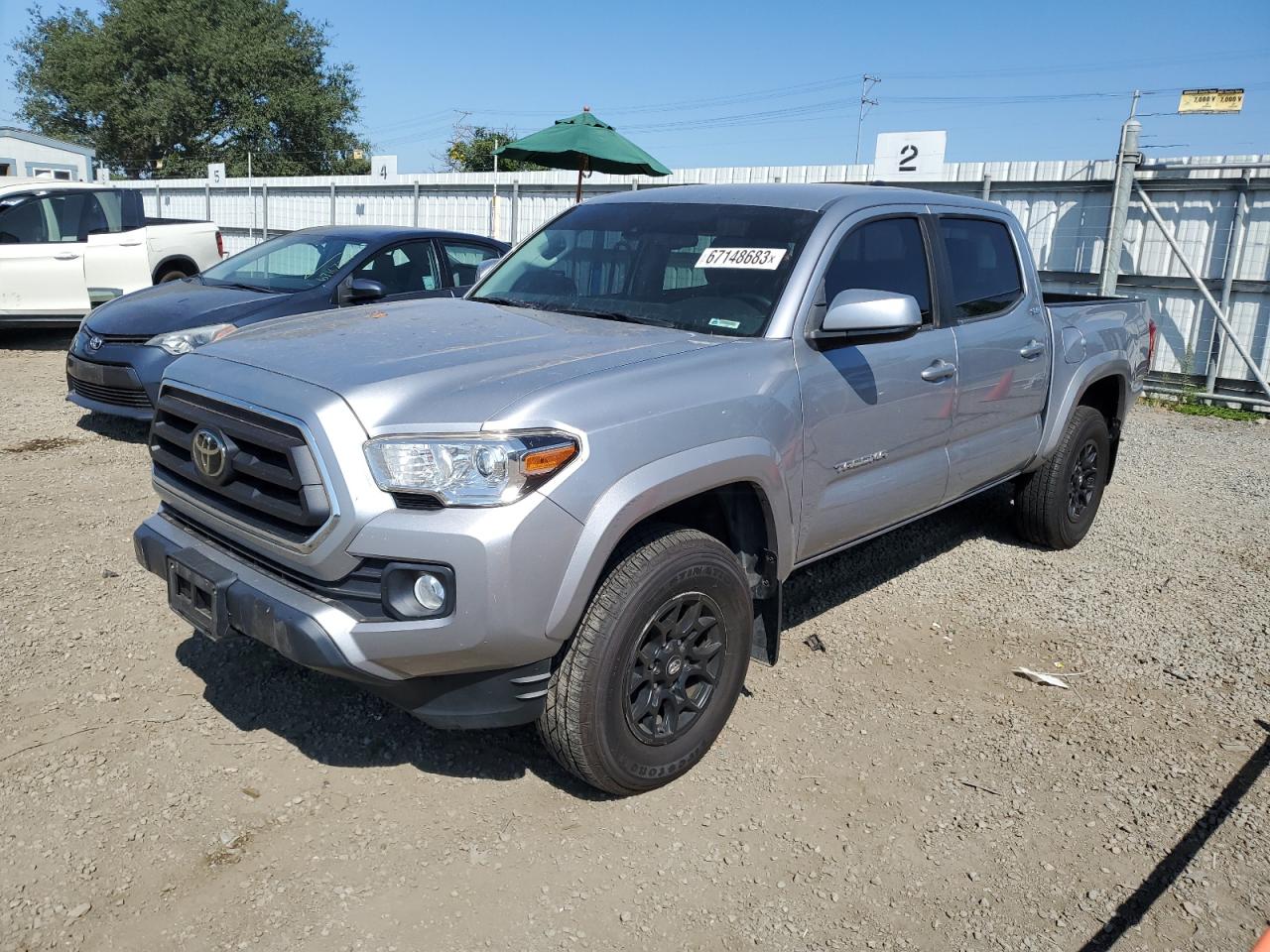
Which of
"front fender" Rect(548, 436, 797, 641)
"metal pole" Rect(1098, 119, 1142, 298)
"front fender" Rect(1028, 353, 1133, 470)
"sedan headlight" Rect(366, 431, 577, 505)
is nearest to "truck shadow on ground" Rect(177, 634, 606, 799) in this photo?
"front fender" Rect(548, 436, 797, 641)

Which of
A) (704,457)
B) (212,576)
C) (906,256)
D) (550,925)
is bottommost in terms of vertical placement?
(550,925)

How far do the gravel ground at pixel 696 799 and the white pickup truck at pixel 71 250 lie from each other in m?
6.63

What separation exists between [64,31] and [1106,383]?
5314cm

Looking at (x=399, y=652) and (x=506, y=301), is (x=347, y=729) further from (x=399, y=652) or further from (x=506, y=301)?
(x=506, y=301)

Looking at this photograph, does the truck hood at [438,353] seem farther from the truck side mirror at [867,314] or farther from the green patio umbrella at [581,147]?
the green patio umbrella at [581,147]

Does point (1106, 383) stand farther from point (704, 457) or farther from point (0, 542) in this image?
point (0, 542)

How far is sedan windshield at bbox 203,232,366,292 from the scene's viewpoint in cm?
737

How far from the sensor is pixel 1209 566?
5.49 meters

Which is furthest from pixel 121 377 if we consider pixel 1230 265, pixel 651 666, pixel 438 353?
pixel 1230 265

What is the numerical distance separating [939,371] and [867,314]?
89 centimetres

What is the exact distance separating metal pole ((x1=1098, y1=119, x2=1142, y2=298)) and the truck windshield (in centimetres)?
777

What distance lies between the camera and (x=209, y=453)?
9.56ft

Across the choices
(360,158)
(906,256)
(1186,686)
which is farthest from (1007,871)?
(360,158)

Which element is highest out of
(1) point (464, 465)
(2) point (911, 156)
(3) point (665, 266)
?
→ (2) point (911, 156)
